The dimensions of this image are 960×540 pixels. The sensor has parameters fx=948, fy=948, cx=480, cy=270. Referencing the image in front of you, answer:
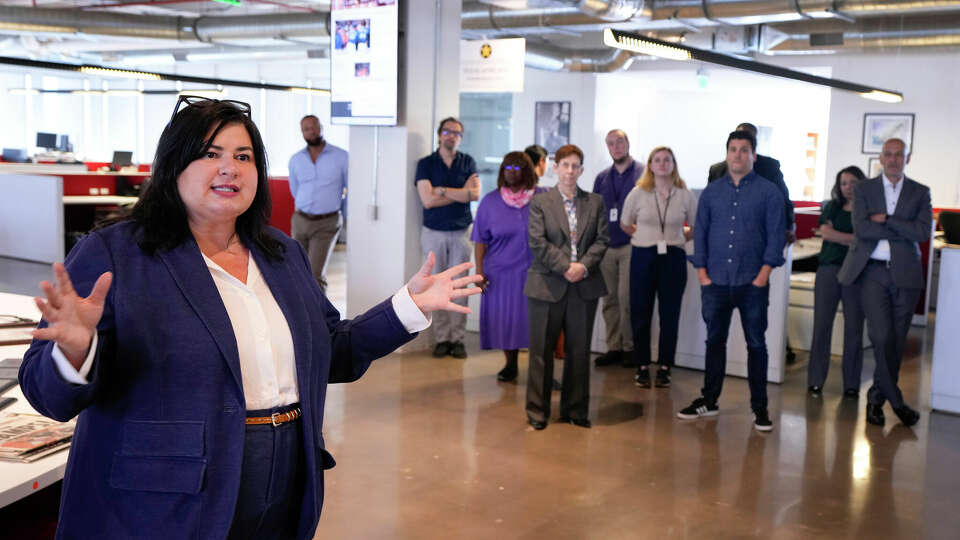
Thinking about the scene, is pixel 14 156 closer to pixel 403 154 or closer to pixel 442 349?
pixel 403 154

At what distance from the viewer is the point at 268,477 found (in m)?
1.80

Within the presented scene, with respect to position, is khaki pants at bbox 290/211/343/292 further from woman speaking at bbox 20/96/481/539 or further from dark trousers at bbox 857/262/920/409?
woman speaking at bbox 20/96/481/539

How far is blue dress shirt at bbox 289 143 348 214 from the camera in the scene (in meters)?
8.67

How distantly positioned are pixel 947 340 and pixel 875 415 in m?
0.73

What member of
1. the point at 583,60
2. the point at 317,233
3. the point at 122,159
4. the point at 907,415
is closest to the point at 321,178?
the point at 317,233

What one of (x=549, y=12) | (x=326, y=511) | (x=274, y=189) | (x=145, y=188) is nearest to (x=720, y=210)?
(x=326, y=511)

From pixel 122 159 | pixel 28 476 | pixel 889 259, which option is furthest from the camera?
pixel 122 159

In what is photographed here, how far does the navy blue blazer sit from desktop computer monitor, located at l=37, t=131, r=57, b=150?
20.4 m

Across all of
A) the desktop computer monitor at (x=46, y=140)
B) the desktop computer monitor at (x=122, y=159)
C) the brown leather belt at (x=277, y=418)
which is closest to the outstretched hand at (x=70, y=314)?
the brown leather belt at (x=277, y=418)

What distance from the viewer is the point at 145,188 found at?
182 cm

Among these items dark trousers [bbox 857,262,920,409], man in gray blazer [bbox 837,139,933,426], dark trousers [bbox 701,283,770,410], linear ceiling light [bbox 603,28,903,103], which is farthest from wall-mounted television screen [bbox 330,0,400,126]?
dark trousers [bbox 857,262,920,409]

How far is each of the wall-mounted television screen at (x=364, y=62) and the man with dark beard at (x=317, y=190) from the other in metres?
1.19

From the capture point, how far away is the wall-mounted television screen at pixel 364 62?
721cm

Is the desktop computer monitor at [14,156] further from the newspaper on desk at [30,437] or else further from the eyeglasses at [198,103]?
the eyeglasses at [198,103]
